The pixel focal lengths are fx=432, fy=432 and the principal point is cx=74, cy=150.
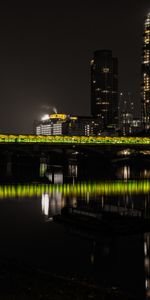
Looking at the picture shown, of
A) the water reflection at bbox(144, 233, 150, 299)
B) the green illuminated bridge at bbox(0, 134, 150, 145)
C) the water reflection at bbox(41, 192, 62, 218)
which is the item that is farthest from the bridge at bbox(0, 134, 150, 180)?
the water reflection at bbox(144, 233, 150, 299)

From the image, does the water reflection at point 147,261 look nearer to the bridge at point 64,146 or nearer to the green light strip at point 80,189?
the green light strip at point 80,189

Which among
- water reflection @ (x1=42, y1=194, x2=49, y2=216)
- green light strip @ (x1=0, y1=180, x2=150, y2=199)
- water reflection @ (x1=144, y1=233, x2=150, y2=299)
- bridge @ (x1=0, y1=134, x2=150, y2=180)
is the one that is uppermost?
bridge @ (x1=0, y1=134, x2=150, y2=180)

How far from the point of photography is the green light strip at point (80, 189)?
67.1m

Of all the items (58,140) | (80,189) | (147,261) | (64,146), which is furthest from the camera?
(58,140)

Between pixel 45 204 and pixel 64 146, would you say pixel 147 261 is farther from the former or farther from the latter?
pixel 64 146

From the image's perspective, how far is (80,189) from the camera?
7350 cm

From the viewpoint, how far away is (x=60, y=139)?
119m

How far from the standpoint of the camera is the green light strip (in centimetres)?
6712

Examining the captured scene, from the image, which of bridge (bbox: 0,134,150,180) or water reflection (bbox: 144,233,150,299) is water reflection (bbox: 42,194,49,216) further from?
bridge (bbox: 0,134,150,180)

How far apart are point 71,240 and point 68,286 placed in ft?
38.0

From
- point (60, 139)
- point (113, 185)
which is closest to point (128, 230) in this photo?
point (113, 185)

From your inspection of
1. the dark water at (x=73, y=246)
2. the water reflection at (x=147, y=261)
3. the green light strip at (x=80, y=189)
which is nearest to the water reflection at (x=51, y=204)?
the dark water at (x=73, y=246)

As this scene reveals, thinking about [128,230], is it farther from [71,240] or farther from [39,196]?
[39,196]

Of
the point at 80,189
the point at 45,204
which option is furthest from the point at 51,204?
the point at 80,189
